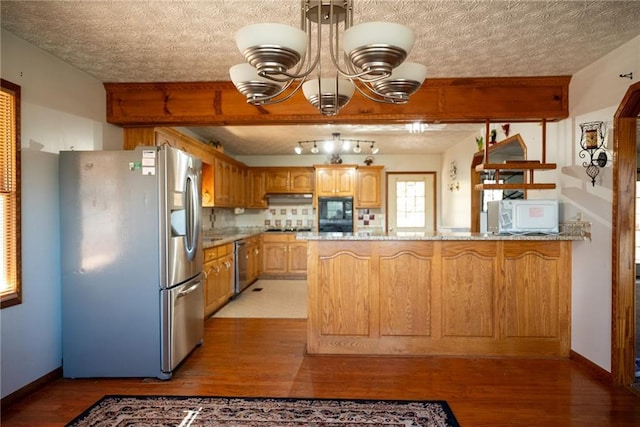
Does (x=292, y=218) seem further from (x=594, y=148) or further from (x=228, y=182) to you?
(x=594, y=148)

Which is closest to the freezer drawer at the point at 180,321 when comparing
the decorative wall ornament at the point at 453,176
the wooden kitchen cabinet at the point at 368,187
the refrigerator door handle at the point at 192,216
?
the refrigerator door handle at the point at 192,216

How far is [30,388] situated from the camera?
255 cm

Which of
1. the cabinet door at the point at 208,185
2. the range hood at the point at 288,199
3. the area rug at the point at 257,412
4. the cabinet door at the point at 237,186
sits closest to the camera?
the area rug at the point at 257,412

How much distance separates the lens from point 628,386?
8.70 feet

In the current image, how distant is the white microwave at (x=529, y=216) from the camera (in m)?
3.18

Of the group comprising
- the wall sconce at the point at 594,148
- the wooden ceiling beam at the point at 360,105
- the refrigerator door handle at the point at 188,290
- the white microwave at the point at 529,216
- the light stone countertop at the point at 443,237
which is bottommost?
the refrigerator door handle at the point at 188,290

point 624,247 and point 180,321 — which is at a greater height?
point 624,247

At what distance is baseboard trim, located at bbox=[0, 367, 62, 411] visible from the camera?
237 cm

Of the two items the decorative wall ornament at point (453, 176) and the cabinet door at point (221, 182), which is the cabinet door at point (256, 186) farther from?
the decorative wall ornament at point (453, 176)

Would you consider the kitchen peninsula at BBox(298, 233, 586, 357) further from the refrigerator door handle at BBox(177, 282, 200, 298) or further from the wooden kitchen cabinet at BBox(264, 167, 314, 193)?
the wooden kitchen cabinet at BBox(264, 167, 314, 193)

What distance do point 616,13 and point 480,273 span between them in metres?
1.98

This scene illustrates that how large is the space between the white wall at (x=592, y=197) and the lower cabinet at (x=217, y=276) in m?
3.51

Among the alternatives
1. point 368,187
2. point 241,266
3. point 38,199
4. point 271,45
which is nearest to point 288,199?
point 368,187

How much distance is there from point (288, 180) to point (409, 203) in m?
2.35
